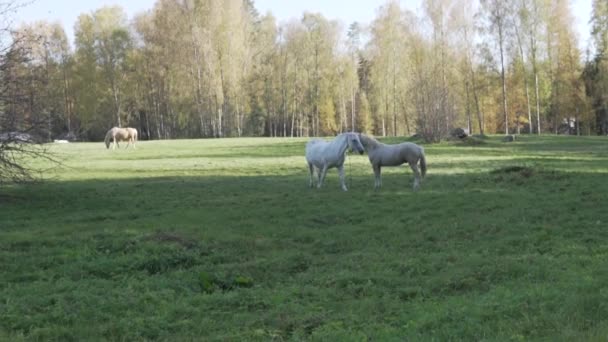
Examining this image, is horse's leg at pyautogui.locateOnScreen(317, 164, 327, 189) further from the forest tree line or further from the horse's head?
the forest tree line

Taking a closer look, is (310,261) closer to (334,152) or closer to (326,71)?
(334,152)

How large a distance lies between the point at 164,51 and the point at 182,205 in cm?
5710

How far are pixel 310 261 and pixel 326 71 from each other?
217ft

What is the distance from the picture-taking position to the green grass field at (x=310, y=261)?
21.9 ft

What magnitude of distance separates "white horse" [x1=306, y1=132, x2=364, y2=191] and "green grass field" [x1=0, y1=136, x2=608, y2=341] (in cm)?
75

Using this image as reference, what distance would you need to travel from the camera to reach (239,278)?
29.3ft

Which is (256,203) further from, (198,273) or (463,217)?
(198,273)

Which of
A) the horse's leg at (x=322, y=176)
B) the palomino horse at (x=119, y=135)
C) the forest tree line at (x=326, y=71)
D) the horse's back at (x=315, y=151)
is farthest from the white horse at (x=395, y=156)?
the palomino horse at (x=119, y=135)

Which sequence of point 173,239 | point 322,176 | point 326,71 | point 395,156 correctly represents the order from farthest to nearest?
point 326,71 → point 322,176 → point 395,156 → point 173,239

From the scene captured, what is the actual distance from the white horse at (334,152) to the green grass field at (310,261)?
2.45ft

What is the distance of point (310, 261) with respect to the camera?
10195 mm

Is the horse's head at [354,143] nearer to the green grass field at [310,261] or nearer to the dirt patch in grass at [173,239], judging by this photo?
the green grass field at [310,261]

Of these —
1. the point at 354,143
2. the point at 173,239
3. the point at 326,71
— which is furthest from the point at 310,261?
the point at 326,71

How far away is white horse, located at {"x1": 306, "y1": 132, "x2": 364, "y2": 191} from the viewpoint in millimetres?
19094
